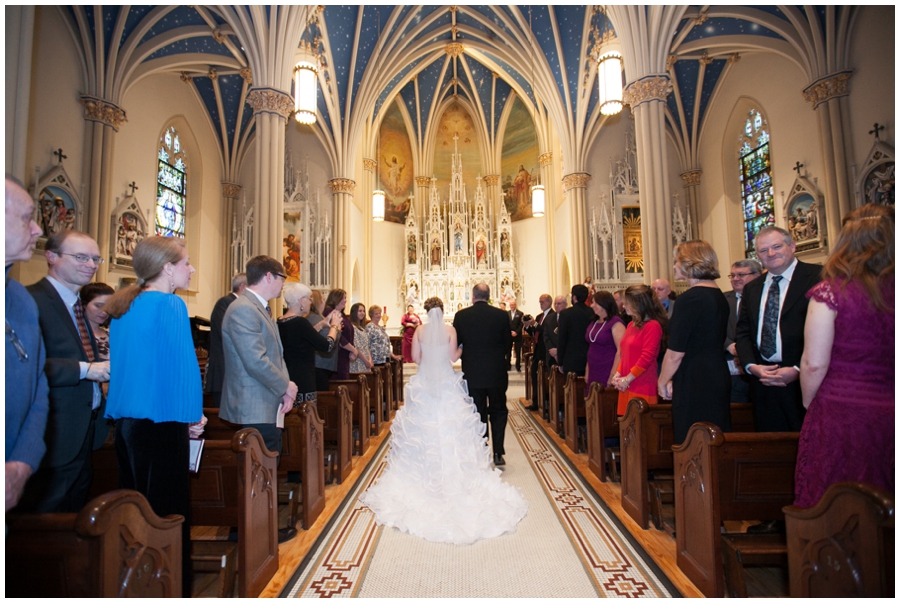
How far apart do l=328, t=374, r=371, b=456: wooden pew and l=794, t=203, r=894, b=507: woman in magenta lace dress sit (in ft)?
12.9

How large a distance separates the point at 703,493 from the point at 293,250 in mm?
13685

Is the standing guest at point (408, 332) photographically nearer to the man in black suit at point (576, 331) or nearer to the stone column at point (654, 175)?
the stone column at point (654, 175)

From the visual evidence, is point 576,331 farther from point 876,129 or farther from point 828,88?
point 828,88

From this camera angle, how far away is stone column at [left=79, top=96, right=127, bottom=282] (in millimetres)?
10016

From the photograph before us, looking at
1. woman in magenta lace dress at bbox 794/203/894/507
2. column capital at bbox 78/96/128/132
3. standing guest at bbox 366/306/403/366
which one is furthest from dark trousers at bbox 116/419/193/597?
column capital at bbox 78/96/128/132

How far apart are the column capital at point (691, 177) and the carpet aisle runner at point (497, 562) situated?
558 inches

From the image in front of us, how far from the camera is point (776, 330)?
2850mm

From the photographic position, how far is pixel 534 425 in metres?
6.76

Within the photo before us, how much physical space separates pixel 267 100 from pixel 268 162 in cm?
117

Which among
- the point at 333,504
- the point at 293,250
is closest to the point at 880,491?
the point at 333,504

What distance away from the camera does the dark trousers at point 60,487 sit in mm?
1938

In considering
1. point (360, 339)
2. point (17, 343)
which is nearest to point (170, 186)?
point (360, 339)

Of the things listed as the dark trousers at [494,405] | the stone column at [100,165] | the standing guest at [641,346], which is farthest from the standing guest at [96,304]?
the stone column at [100,165]

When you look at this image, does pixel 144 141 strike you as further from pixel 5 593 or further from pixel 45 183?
pixel 5 593
